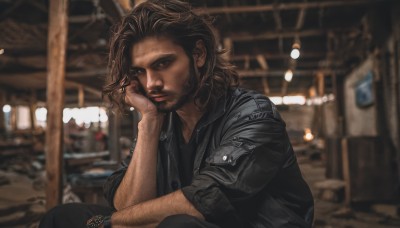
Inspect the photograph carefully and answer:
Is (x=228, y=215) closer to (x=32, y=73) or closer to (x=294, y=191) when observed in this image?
(x=294, y=191)

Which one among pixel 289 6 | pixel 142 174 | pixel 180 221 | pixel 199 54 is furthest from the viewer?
pixel 289 6

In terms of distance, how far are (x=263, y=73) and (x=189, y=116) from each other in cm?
1083

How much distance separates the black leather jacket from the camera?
5.56ft

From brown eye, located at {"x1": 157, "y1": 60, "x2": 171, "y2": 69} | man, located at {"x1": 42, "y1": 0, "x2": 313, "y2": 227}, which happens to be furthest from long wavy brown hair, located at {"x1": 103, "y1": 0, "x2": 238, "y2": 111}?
brown eye, located at {"x1": 157, "y1": 60, "x2": 171, "y2": 69}

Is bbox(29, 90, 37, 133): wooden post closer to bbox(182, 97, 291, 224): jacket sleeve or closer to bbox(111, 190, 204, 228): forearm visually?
bbox(111, 190, 204, 228): forearm

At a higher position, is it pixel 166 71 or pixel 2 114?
pixel 2 114

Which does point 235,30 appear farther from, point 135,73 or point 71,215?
point 71,215

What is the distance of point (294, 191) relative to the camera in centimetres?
191

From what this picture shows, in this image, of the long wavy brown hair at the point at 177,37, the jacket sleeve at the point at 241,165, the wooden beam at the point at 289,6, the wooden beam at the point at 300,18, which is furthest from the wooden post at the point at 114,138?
the jacket sleeve at the point at 241,165

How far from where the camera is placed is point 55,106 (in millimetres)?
3807

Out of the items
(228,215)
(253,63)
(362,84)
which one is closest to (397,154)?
(362,84)

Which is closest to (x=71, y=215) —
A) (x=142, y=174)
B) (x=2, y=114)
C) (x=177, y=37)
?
(x=142, y=174)

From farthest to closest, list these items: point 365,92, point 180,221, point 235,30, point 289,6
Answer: point 365,92 → point 235,30 → point 289,6 → point 180,221

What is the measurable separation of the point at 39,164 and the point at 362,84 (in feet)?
36.4
